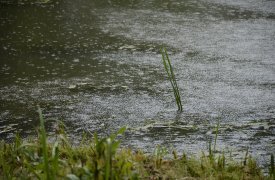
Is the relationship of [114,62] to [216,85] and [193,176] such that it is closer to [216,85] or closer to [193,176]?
[216,85]

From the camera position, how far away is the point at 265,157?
68.5 inches

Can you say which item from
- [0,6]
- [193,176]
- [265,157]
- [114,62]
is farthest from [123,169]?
[0,6]

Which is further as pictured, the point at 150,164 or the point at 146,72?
the point at 146,72

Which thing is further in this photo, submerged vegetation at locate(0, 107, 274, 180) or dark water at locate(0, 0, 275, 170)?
dark water at locate(0, 0, 275, 170)

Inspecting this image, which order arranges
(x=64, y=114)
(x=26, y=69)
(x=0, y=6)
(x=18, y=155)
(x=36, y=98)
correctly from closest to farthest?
(x=18, y=155), (x=64, y=114), (x=36, y=98), (x=26, y=69), (x=0, y=6)

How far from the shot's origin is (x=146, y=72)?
2.71 metres

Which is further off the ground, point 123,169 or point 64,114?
point 123,169

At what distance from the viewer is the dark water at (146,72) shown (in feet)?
6.72

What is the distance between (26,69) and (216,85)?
4.22 feet

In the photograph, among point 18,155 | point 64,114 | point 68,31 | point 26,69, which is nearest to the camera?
point 18,155

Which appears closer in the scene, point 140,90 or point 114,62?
point 140,90

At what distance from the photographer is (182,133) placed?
6.51 ft

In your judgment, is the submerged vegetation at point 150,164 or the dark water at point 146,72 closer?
the submerged vegetation at point 150,164

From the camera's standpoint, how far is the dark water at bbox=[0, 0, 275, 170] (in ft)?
6.72
